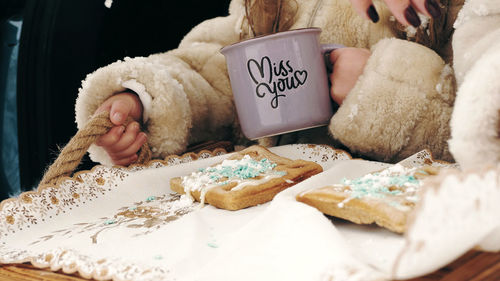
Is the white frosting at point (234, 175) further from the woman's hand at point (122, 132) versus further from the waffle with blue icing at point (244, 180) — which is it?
the woman's hand at point (122, 132)

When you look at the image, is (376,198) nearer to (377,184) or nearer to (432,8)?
(377,184)

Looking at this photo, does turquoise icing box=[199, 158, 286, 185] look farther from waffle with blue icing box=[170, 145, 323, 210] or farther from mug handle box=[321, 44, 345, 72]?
mug handle box=[321, 44, 345, 72]

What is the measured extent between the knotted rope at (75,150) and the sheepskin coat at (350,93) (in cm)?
10

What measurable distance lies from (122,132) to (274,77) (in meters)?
0.28

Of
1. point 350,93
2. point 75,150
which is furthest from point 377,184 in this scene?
point 75,150

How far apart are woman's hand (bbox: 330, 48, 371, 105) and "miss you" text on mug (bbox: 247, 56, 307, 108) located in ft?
0.26

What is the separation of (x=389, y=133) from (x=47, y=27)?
0.91m

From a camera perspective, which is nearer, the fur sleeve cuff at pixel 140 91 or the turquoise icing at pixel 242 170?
the turquoise icing at pixel 242 170

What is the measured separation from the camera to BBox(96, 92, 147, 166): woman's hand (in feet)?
2.49

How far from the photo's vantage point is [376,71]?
2.35ft

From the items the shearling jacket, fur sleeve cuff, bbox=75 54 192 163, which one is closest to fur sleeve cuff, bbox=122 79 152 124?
fur sleeve cuff, bbox=75 54 192 163

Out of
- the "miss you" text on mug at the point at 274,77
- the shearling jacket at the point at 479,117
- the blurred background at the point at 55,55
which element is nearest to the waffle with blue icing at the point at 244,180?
the "miss you" text on mug at the point at 274,77

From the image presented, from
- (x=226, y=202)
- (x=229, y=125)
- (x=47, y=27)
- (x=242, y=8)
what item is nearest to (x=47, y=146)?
(x=47, y=27)

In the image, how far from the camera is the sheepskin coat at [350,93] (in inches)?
27.8
